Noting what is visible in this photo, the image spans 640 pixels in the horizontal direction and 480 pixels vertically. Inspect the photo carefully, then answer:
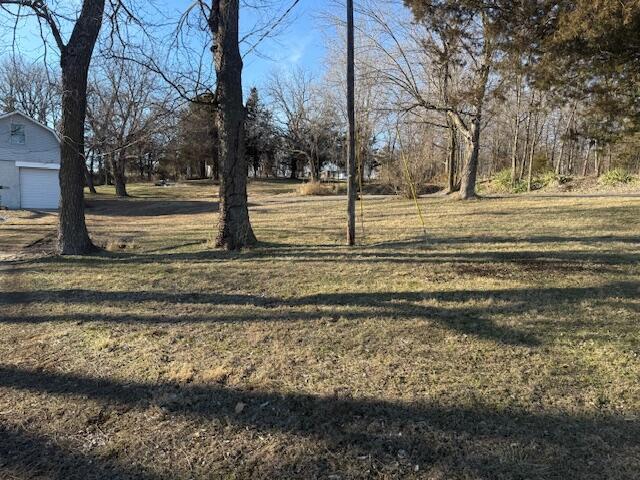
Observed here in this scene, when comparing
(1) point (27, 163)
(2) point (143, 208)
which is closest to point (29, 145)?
(1) point (27, 163)

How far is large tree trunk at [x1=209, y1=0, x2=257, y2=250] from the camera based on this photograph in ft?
27.2

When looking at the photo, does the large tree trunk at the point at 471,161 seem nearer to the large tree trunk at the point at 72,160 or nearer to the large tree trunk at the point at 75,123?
the large tree trunk at the point at 75,123

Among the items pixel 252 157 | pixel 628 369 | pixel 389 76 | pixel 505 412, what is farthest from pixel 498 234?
pixel 252 157

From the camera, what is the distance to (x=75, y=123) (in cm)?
869

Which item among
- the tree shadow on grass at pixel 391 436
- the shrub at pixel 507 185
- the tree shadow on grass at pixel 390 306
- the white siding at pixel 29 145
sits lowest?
the tree shadow on grass at pixel 391 436

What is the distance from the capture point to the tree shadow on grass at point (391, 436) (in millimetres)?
2543

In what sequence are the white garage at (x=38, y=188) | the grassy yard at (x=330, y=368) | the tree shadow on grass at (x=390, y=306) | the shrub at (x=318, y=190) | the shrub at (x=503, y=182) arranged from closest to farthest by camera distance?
the grassy yard at (x=330, y=368) → the tree shadow on grass at (x=390, y=306) → the shrub at (x=503, y=182) → the white garage at (x=38, y=188) → the shrub at (x=318, y=190)

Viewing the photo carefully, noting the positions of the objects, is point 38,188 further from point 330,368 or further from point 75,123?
point 330,368

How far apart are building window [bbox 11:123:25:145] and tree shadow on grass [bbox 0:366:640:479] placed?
28.0 metres

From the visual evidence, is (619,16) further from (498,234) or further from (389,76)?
(389,76)

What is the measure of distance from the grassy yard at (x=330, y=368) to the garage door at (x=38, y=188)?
23.9 m

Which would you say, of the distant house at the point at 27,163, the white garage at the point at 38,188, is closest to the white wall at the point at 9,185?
the distant house at the point at 27,163

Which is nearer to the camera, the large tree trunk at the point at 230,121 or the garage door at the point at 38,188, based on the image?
the large tree trunk at the point at 230,121

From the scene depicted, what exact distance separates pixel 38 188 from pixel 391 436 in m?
30.3
